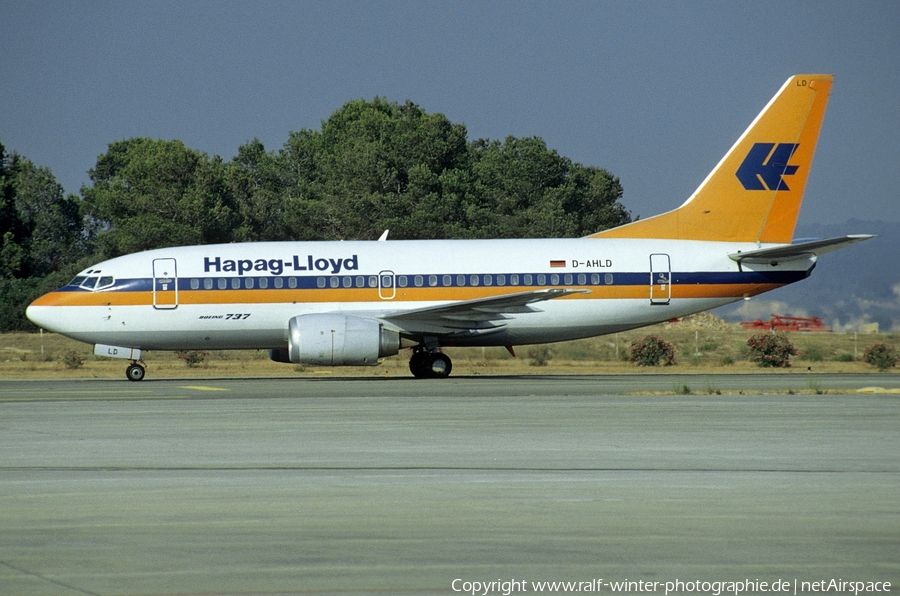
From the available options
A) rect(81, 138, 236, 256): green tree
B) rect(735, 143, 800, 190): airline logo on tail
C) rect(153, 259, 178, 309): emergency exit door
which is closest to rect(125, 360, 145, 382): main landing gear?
rect(153, 259, 178, 309): emergency exit door

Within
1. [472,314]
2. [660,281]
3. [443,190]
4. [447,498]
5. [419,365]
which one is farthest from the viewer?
[443,190]

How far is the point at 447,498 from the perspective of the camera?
9812 mm

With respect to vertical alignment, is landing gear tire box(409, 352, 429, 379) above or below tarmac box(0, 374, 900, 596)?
above

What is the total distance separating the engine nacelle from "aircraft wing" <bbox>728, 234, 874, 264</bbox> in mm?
9743

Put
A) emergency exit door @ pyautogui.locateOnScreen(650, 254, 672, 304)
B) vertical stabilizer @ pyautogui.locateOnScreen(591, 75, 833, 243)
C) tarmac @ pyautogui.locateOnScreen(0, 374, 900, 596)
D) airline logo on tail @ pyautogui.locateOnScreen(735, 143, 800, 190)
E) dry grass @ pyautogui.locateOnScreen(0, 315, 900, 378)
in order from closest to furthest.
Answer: tarmac @ pyautogui.locateOnScreen(0, 374, 900, 596) → emergency exit door @ pyautogui.locateOnScreen(650, 254, 672, 304) → vertical stabilizer @ pyautogui.locateOnScreen(591, 75, 833, 243) → airline logo on tail @ pyautogui.locateOnScreen(735, 143, 800, 190) → dry grass @ pyautogui.locateOnScreen(0, 315, 900, 378)

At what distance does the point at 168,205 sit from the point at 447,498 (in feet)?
217

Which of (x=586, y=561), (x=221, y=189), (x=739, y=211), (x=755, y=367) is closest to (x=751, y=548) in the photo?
(x=586, y=561)

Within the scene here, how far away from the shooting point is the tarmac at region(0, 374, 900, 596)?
708 centimetres

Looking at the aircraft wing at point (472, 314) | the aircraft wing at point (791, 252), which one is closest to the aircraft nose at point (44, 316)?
the aircraft wing at point (472, 314)

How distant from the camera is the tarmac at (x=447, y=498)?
7082 millimetres

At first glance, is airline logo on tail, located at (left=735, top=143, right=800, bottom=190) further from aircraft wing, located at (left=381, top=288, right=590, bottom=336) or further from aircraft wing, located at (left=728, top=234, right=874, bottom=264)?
aircraft wing, located at (left=381, top=288, right=590, bottom=336)

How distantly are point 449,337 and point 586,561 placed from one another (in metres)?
21.5

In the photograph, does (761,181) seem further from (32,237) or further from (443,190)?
(32,237)

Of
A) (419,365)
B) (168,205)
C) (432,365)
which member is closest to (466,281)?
(432,365)
